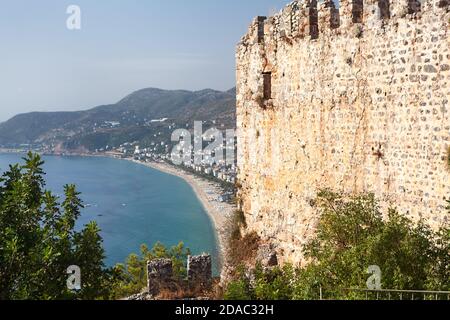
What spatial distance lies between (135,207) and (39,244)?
86.2 meters

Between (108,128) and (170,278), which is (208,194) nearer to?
(170,278)

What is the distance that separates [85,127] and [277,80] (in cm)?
18963

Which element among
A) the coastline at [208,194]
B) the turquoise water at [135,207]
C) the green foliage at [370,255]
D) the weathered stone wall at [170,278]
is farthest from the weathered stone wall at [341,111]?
the coastline at [208,194]

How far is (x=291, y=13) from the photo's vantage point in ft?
31.8

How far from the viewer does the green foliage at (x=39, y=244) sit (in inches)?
255

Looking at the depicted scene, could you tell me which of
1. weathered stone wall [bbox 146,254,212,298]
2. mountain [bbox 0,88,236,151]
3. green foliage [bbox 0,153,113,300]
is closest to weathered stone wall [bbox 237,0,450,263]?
weathered stone wall [bbox 146,254,212,298]

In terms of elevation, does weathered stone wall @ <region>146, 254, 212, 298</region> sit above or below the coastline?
above

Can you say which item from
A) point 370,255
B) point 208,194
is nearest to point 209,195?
point 208,194

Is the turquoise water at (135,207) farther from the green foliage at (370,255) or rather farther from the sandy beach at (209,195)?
the green foliage at (370,255)

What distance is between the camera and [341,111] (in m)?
8.50

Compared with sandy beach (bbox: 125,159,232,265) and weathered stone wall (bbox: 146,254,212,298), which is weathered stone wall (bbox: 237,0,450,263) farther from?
sandy beach (bbox: 125,159,232,265)

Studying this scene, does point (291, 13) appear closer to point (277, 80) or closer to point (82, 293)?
point (277, 80)

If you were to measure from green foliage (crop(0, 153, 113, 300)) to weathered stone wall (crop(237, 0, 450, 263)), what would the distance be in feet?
13.2

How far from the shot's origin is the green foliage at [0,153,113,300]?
21.3 ft
